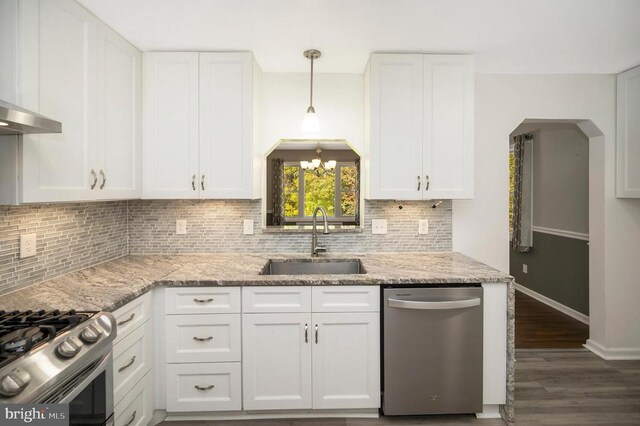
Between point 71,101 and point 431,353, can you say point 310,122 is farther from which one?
point 431,353

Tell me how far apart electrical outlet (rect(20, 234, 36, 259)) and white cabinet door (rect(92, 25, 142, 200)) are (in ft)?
1.28

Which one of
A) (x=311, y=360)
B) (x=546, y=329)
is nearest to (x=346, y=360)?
(x=311, y=360)

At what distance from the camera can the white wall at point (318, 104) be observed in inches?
112

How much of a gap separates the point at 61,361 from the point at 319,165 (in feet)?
6.77

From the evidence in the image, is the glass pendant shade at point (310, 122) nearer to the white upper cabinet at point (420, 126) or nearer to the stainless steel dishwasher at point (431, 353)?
the white upper cabinet at point (420, 126)

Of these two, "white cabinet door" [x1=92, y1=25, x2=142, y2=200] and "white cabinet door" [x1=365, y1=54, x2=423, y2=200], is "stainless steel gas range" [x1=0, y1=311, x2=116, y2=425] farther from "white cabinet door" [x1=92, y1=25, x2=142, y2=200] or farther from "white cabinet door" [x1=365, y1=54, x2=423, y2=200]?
"white cabinet door" [x1=365, y1=54, x2=423, y2=200]

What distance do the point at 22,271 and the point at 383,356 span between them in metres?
2.00

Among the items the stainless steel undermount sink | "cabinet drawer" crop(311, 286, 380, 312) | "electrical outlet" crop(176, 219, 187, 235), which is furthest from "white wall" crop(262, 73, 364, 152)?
"cabinet drawer" crop(311, 286, 380, 312)

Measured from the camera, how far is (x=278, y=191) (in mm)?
2840

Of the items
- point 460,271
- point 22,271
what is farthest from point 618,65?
point 22,271

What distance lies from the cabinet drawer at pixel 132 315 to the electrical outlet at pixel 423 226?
1.98 meters

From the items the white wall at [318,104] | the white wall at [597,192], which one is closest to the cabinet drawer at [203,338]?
the white wall at [318,104]

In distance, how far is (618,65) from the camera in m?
2.77

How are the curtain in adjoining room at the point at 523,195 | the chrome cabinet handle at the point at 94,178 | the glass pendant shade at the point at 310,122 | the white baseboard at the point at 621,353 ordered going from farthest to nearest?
the curtain in adjoining room at the point at 523,195
the white baseboard at the point at 621,353
the glass pendant shade at the point at 310,122
the chrome cabinet handle at the point at 94,178
